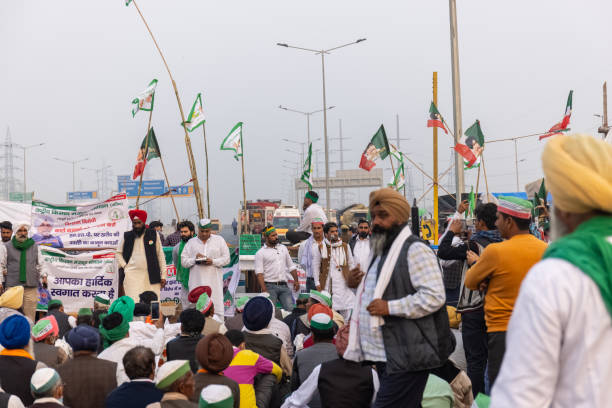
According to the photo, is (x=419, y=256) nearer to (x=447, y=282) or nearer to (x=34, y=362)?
(x=34, y=362)

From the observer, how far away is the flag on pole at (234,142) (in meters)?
18.0

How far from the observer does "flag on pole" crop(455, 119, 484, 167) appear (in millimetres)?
15101

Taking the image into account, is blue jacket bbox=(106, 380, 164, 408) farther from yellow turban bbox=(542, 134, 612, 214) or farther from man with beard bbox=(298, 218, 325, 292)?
man with beard bbox=(298, 218, 325, 292)

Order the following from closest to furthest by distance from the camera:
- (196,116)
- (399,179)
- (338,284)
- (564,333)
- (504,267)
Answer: (564,333)
(504,267)
(338,284)
(196,116)
(399,179)

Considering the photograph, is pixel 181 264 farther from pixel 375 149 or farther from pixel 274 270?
pixel 375 149

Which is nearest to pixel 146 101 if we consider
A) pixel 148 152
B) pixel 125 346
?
pixel 148 152

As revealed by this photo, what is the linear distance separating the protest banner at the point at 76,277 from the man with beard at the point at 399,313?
844 centimetres

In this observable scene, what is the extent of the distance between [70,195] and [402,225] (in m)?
90.3

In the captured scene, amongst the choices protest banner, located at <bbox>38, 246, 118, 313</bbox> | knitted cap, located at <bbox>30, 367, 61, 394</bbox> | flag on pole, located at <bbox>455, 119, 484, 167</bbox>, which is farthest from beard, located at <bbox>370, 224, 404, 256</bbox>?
flag on pole, located at <bbox>455, 119, 484, 167</bbox>

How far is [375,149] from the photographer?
1847cm

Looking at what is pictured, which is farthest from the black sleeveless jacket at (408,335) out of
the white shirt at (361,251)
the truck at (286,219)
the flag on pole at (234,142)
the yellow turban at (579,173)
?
the truck at (286,219)

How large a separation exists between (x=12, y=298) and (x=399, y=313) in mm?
5673

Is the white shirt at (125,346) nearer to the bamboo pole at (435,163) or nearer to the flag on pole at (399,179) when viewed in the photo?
the bamboo pole at (435,163)

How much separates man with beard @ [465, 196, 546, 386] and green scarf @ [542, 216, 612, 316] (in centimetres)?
276
